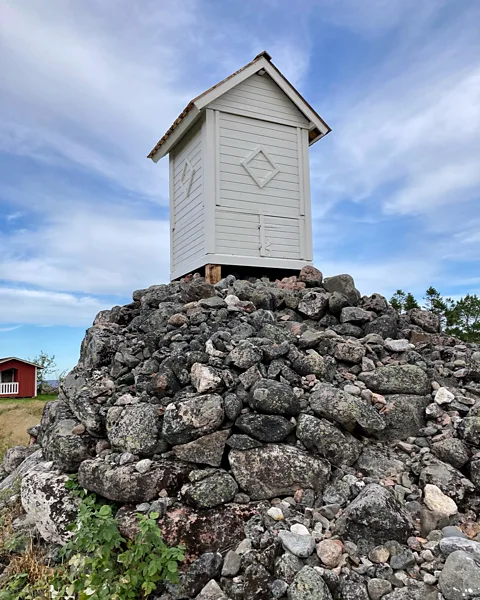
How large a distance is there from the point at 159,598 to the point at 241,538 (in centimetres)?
72

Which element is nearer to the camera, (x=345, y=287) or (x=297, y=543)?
(x=297, y=543)

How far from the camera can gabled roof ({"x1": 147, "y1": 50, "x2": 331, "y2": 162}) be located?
26.3ft

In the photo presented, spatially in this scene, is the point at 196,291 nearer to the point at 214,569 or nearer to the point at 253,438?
the point at 253,438

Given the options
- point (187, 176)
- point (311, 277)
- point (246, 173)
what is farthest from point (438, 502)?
point (187, 176)

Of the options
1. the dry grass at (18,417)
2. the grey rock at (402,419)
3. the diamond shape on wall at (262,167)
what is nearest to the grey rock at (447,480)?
the grey rock at (402,419)

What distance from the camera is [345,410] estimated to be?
4.36 m

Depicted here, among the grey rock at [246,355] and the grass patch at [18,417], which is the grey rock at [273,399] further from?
the grass patch at [18,417]

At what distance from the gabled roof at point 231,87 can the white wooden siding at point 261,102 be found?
137 millimetres

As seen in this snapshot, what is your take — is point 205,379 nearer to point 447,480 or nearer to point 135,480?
point 135,480

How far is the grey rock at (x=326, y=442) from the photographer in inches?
165

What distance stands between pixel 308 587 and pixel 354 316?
3.77m

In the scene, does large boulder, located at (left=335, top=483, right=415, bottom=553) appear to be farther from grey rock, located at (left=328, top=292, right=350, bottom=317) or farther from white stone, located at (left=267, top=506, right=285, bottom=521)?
grey rock, located at (left=328, top=292, right=350, bottom=317)

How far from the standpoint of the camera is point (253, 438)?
416cm

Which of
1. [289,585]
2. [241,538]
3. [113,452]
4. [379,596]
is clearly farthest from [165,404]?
[379,596]
